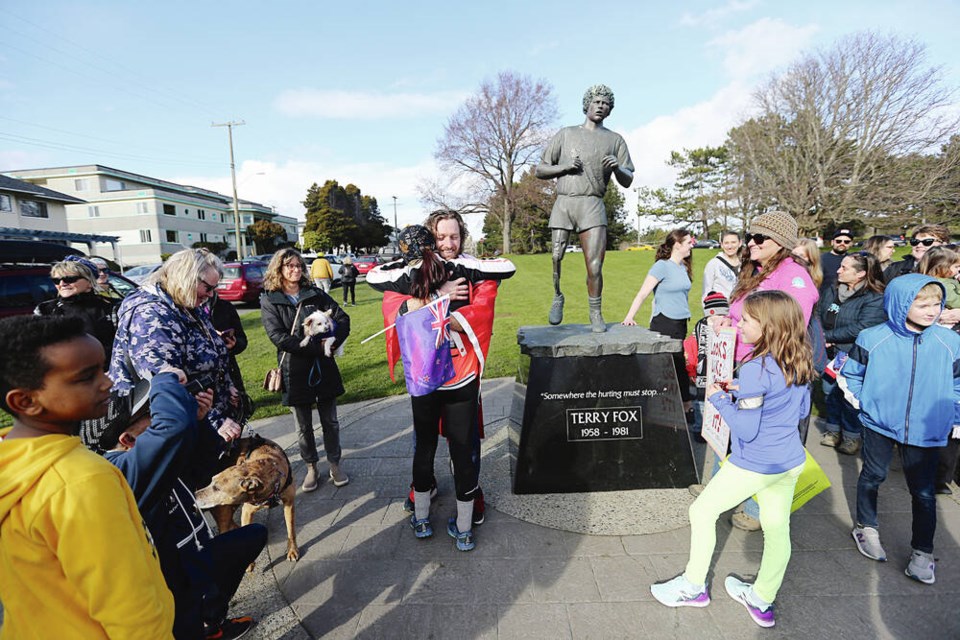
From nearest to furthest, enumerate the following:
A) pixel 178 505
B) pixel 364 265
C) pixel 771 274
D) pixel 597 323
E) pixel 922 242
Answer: pixel 178 505, pixel 771 274, pixel 597 323, pixel 922 242, pixel 364 265

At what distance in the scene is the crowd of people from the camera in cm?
116

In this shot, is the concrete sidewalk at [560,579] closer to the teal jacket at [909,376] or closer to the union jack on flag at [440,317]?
the teal jacket at [909,376]

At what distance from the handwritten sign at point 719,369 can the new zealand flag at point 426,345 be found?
1.57 meters

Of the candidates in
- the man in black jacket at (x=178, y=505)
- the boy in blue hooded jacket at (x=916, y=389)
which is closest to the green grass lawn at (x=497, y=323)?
the man in black jacket at (x=178, y=505)

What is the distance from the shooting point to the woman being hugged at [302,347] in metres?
3.58

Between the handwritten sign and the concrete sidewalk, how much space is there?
27.9 inches

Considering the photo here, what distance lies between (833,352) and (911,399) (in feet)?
8.28

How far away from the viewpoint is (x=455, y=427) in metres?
2.81

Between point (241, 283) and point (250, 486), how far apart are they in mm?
15101

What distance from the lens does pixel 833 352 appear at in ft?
15.6

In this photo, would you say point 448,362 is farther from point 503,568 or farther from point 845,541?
point 845,541

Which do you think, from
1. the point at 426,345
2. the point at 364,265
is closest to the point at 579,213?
the point at 426,345

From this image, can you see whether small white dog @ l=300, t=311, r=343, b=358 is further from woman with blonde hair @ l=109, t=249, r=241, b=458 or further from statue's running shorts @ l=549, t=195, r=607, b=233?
statue's running shorts @ l=549, t=195, r=607, b=233

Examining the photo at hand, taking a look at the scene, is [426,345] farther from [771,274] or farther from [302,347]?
[771,274]
